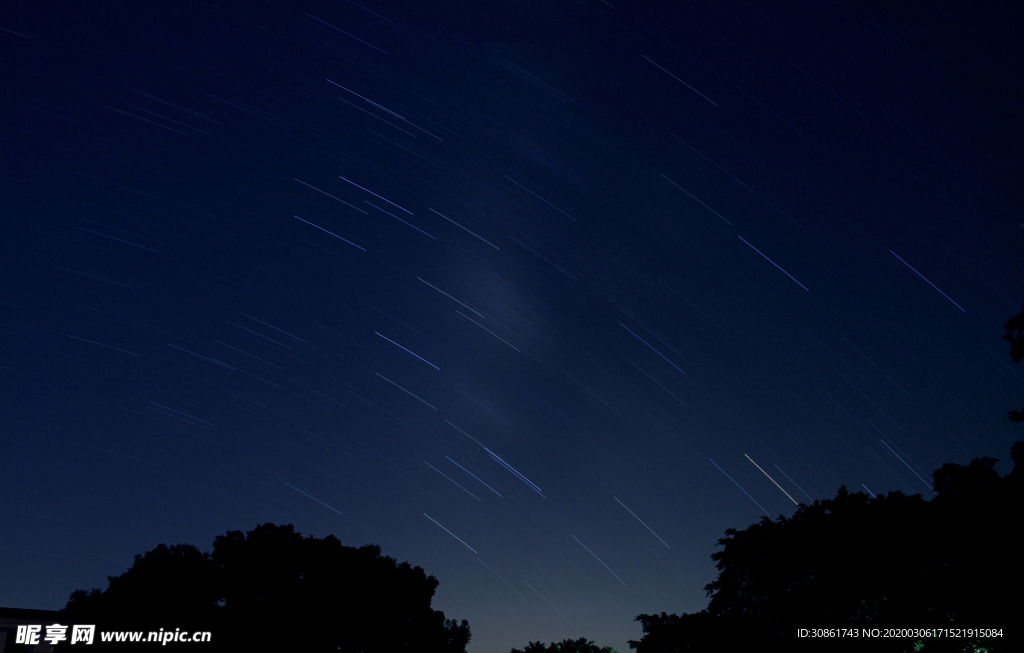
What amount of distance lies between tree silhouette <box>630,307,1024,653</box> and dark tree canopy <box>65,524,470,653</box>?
14.4 meters

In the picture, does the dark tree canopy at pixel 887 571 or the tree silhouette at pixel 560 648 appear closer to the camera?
the dark tree canopy at pixel 887 571

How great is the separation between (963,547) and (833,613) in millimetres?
4108

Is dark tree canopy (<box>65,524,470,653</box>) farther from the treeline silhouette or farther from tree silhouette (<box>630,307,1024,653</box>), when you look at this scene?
tree silhouette (<box>630,307,1024,653</box>)

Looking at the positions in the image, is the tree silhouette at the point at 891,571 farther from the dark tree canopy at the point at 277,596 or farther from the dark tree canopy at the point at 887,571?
the dark tree canopy at the point at 277,596

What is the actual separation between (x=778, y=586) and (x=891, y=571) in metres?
3.88

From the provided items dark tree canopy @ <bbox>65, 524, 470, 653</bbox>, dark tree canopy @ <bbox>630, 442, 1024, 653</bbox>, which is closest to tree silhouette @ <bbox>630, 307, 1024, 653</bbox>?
dark tree canopy @ <bbox>630, 442, 1024, 653</bbox>

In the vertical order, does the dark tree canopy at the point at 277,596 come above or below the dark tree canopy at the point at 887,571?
above

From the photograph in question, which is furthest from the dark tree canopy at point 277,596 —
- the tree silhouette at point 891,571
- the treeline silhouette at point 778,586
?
the tree silhouette at point 891,571

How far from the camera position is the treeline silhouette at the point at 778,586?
15547mm

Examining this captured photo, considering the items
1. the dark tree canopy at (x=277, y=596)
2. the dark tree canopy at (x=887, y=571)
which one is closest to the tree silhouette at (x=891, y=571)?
the dark tree canopy at (x=887, y=571)

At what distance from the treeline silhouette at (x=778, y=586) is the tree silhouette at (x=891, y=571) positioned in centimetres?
3

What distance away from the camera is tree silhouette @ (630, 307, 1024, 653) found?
1509cm

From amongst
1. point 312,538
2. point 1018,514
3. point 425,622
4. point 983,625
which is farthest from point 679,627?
point 312,538

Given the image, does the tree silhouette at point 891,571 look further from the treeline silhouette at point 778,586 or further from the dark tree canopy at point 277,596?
the dark tree canopy at point 277,596
